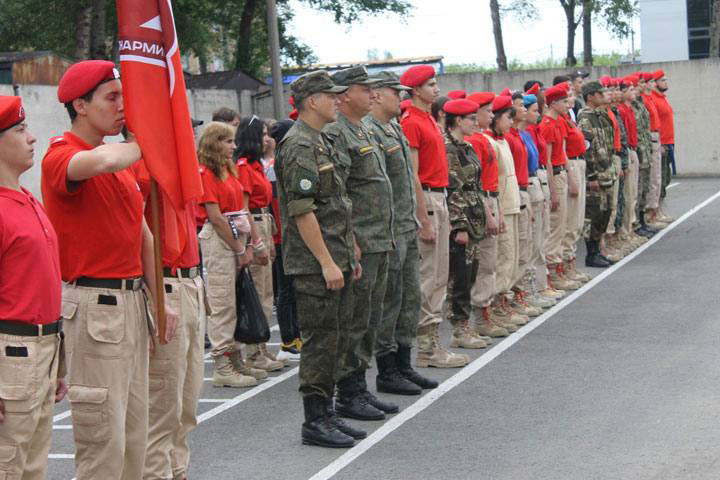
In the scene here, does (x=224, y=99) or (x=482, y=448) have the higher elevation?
(x=224, y=99)

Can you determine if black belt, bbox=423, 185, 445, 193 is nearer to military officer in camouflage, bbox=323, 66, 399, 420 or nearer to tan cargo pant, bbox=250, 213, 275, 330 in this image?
tan cargo pant, bbox=250, 213, 275, 330

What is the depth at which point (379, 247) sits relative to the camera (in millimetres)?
7652

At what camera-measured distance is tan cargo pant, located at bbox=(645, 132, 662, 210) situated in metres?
18.1

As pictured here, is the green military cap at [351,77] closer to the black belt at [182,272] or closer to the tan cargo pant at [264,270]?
the black belt at [182,272]

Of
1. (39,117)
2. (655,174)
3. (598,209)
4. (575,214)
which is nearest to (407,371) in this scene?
(575,214)

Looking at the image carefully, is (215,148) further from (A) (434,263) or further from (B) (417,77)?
(A) (434,263)

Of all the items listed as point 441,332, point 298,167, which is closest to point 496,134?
point 441,332

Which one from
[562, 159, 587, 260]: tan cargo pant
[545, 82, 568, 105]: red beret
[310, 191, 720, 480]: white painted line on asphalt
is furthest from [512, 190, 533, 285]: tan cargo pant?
[562, 159, 587, 260]: tan cargo pant

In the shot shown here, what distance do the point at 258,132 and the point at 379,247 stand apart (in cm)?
250

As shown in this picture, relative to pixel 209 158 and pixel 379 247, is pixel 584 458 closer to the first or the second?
pixel 379 247

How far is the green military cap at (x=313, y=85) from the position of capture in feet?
23.6

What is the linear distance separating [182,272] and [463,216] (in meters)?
4.22

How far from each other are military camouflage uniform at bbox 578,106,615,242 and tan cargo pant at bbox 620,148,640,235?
1.46 meters

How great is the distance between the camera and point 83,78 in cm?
505
